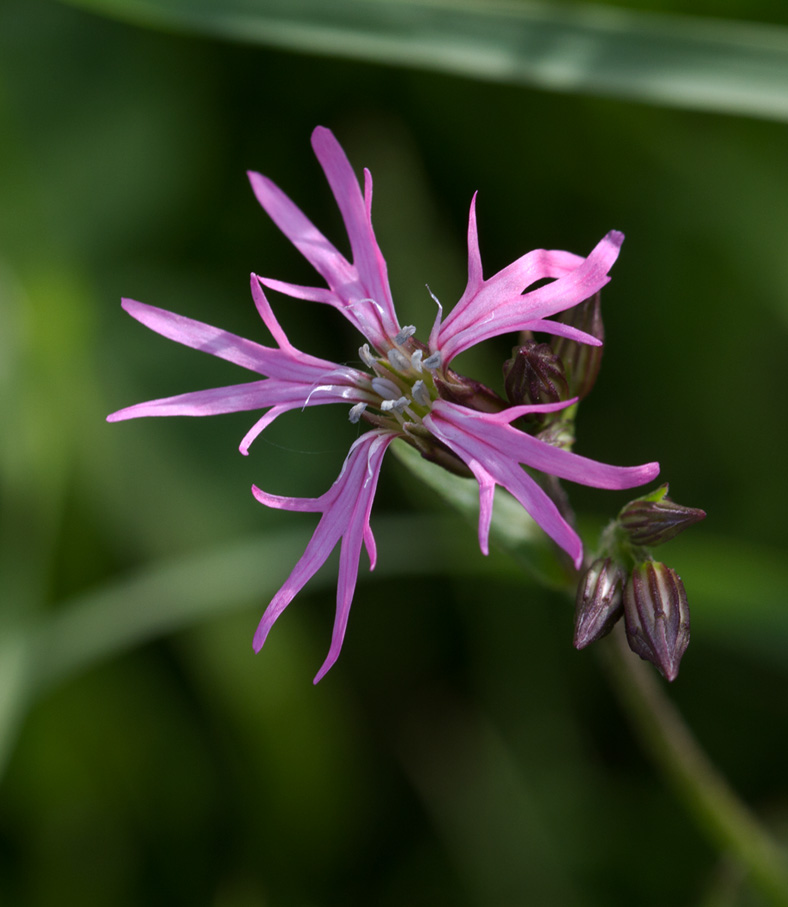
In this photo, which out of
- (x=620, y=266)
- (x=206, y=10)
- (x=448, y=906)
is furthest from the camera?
(x=620, y=266)

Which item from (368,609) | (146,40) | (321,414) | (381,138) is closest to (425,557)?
(368,609)

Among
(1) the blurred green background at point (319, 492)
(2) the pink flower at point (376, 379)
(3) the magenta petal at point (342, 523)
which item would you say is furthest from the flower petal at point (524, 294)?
(1) the blurred green background at point (319, 492)

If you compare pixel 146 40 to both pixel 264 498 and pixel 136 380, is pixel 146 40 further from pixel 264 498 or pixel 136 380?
pixel 264 498

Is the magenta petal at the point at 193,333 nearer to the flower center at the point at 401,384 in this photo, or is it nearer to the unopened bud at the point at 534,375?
the flower center at the point at 401,384

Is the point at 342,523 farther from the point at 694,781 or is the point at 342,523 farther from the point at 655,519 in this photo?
the point at 694,781

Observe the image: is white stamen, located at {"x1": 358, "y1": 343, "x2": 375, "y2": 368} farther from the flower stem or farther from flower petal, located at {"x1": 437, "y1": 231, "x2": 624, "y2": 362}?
the flower stem

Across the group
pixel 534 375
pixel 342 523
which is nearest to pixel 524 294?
pixel 534 375

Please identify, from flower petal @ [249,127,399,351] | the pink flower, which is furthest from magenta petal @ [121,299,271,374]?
flower petal @ [249,127,399,351]
